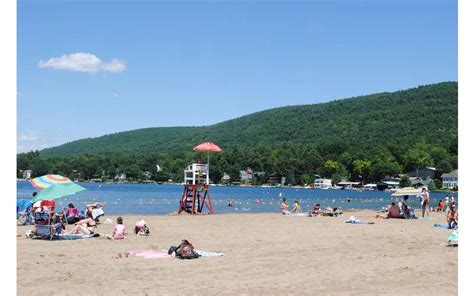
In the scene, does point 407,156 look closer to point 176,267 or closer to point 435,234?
point 435,234

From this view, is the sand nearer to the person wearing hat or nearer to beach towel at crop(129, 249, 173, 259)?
beach towel at crop(129, 249, 173, 259)

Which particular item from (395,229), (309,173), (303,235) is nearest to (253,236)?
(303,235)

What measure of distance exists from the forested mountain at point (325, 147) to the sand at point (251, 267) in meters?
103

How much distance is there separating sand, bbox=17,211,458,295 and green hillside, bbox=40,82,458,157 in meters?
111

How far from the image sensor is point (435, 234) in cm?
1783

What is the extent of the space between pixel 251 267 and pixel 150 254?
8.11ft

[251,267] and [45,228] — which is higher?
[45,228]

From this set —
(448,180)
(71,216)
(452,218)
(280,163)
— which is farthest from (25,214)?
(280,163)

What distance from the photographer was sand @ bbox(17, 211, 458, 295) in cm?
854

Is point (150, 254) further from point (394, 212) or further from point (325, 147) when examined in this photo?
point (325, 147)

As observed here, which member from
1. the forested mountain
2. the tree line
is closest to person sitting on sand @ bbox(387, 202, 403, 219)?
the forested mountain

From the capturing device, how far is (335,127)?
15612 cm

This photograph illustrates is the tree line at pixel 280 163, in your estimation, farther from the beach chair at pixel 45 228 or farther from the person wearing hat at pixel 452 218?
the beach chair at pixel 45 228
